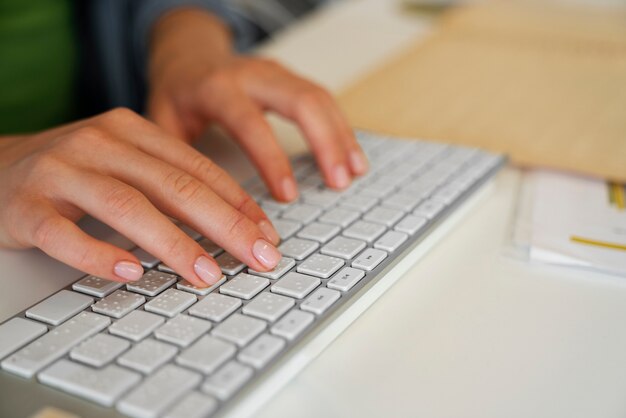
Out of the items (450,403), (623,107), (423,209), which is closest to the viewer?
(450,403)

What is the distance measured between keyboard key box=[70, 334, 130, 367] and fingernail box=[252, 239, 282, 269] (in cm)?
11

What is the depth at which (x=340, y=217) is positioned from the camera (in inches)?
20.8

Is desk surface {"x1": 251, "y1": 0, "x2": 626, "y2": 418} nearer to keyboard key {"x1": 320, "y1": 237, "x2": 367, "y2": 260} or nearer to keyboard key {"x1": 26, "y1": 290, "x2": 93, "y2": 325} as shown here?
keyboard key {"x1": 320, "y1": 237, "x2": 367, "y2": 260}

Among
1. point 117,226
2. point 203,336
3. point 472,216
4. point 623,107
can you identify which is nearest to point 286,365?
point 203,336

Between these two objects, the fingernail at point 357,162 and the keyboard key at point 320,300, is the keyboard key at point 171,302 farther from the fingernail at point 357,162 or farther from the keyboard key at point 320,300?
the fingernail at point 357,162

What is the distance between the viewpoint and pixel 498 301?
18.3 inches

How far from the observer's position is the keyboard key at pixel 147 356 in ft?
1.17

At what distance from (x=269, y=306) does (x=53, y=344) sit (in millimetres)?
125

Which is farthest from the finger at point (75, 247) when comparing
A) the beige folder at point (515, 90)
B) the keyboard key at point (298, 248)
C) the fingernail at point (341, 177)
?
the beige folder at point (515, 90)

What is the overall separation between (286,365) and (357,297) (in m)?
0.08

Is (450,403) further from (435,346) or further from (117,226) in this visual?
(117,226)

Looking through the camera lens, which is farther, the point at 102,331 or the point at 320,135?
the point at 320,135

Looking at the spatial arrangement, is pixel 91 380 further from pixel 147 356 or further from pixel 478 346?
pixel 478 346

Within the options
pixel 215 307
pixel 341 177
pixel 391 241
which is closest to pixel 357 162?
pixel 341 177
